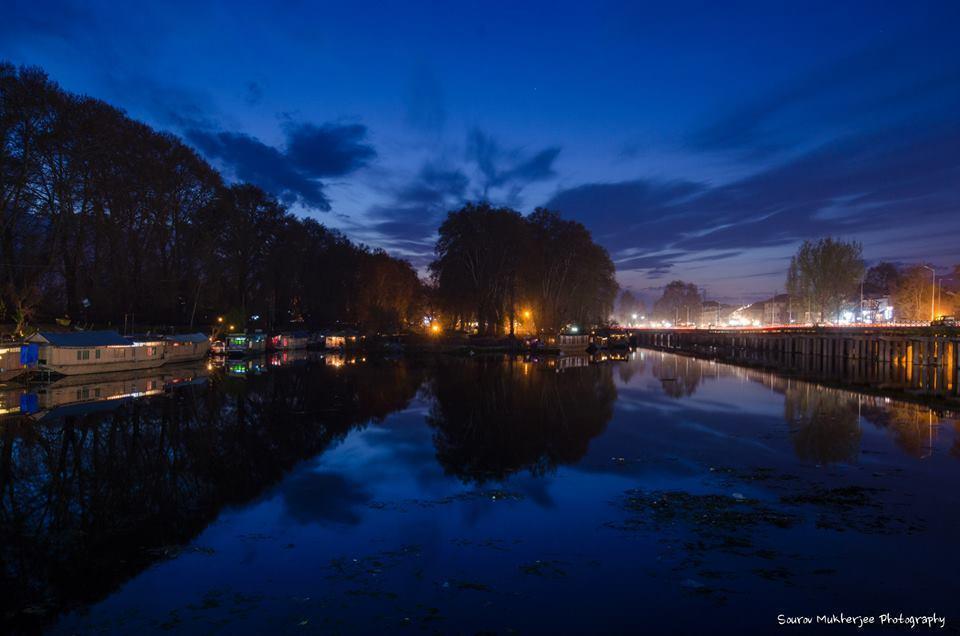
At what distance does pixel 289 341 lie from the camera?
7756 cm

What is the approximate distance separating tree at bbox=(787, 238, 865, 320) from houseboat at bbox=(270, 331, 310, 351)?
81.9m

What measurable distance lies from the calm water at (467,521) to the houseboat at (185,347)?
937 inches

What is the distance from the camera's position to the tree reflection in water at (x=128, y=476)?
356 inches

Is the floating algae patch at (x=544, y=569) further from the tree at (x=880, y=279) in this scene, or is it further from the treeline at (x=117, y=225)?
the tree at (x=880, y=279)

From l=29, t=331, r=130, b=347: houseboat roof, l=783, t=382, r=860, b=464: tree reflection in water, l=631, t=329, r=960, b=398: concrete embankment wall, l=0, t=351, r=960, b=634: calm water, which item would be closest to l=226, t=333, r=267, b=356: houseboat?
l=29, t=331, r=130, b=347: houseboat roof

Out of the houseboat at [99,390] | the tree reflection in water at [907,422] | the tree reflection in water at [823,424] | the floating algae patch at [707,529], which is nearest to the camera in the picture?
the floating algae patch at [707,529]

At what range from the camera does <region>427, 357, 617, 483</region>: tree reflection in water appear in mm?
16906

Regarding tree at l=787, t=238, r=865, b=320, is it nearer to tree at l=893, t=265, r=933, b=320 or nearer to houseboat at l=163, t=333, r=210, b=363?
→ tree at l=893, t=265, r=933, b=320

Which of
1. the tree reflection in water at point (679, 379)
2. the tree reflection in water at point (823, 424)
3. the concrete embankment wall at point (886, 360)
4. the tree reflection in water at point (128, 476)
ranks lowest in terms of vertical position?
the tree reflection in water at point (128, 476)

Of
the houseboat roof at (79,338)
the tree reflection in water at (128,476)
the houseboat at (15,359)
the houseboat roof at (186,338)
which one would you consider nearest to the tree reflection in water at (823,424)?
the tree reflection in water at (128,476)

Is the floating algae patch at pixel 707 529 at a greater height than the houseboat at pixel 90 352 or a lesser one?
lesser

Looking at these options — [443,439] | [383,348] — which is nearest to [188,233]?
[383,348]

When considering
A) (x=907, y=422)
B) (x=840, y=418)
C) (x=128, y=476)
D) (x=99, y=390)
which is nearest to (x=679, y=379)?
(x=840, y=418)

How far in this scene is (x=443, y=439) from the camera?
20406 millimetres
